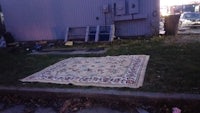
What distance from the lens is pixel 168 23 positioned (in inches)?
451

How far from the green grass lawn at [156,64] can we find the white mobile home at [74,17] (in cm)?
97

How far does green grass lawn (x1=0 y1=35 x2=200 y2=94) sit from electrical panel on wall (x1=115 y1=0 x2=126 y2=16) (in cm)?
126

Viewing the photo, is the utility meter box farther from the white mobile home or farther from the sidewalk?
the sidewalk

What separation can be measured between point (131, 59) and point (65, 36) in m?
5.17

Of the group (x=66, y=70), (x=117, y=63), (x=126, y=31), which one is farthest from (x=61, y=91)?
(x=126, y=31)

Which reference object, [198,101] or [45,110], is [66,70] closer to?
[45,110]

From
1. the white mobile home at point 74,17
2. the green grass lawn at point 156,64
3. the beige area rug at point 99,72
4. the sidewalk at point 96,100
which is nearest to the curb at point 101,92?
the sidewalk at point 96,100

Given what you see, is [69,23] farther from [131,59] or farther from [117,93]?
[117,93]

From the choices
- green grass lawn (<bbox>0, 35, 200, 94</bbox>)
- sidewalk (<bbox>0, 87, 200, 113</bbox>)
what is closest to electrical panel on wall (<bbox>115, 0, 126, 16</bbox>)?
green grass lawn (<bbox>0, 35, 200, 94</bbox>)

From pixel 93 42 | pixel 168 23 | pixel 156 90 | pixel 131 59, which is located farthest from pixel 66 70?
pixel 168 23

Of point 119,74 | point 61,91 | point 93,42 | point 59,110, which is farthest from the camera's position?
point 93,42

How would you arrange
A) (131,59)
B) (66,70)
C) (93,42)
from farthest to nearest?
(93,42), (131,59), (66,70)

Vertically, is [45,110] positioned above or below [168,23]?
below

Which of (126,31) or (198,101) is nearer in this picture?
(198,101)
